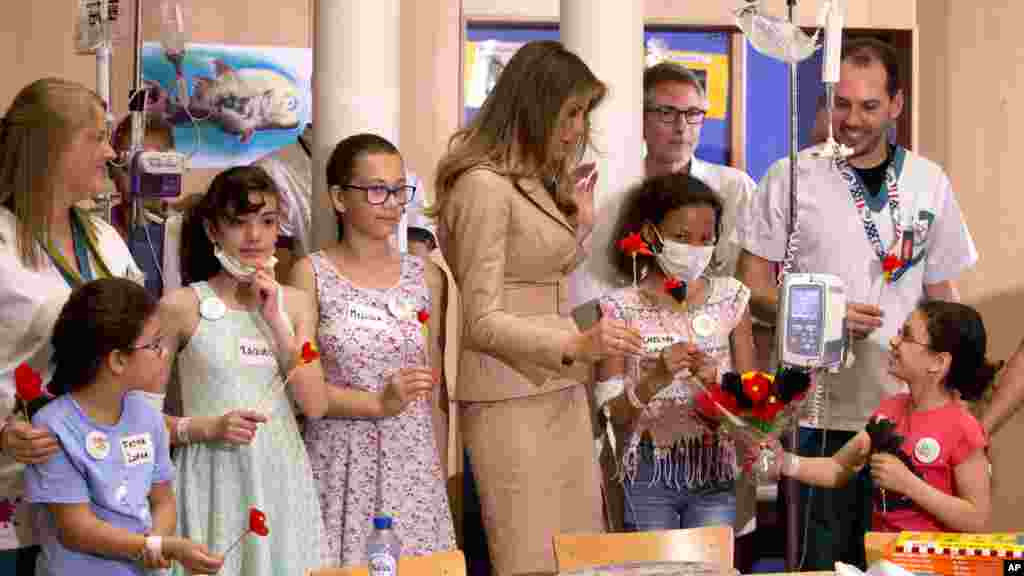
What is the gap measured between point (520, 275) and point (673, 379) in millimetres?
523

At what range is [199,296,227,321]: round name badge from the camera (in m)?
3.12

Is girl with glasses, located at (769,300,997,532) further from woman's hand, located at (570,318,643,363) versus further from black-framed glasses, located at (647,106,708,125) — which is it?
black-framed glasses, located at (647,106,708,125)

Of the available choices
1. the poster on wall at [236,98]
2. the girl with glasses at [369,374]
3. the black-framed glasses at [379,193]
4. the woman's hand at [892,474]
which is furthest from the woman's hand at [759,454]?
the poster on wall at [236,98]

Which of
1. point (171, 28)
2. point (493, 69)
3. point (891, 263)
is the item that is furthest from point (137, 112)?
point (493, 69)

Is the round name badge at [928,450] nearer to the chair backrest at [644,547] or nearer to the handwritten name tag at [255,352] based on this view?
the chair backrest at [644,547]

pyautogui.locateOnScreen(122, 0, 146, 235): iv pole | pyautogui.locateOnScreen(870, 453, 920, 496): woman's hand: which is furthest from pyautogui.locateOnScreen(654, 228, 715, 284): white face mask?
pyautogui.locateOnScreen(122, 0, 146, 235): iv pole

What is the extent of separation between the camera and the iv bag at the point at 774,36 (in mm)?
3436

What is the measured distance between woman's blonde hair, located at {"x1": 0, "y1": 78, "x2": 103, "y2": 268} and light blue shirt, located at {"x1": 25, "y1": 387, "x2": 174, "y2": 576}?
0.36 metres

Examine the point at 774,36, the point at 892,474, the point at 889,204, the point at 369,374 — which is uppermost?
the point at 774,36

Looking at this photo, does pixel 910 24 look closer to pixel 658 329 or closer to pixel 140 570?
pixel 658 329

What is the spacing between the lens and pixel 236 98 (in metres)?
5.45

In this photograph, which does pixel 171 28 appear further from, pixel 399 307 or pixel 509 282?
pixel 509 282

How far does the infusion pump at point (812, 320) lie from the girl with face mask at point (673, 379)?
19cm

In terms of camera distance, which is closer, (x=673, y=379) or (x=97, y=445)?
(x=97, y=445)
